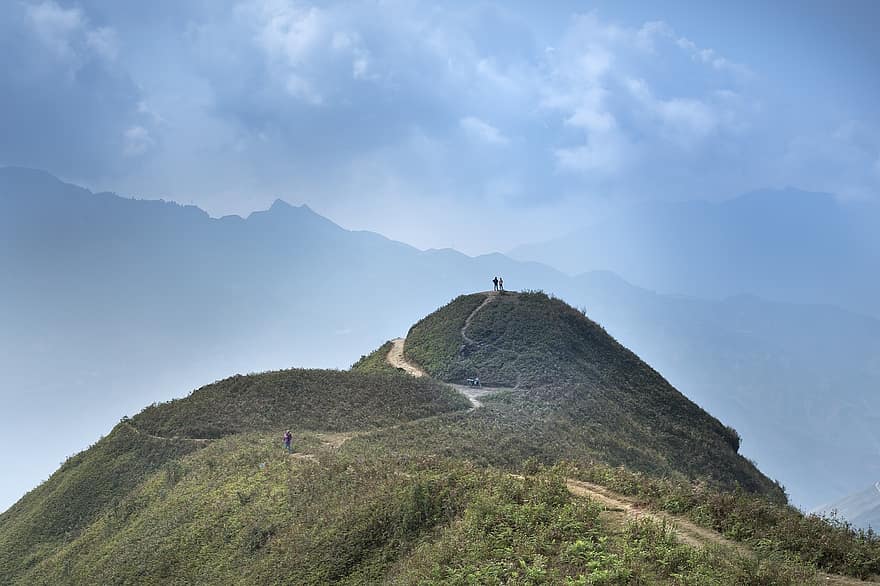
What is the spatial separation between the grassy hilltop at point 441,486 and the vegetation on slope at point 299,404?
0.63 ft

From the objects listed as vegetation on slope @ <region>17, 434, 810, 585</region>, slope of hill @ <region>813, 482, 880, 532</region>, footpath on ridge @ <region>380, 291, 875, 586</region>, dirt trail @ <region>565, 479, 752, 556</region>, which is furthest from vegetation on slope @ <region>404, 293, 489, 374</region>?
slope of hill @ <region>813, 482, 880, 532</region>

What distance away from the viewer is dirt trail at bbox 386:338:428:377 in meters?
52.9

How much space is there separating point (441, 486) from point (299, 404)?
75.1 ft

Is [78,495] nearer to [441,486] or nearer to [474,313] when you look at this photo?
[441,486]

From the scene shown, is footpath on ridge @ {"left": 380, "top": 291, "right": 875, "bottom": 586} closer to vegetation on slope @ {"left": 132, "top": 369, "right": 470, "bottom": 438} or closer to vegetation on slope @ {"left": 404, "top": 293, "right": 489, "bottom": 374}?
vegetation on slope @ {"left": 132, "top": 369, "right": 470, "bottom": 438}

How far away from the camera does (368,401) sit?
40.2 m

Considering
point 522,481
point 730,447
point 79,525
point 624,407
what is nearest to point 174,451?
point 79,525

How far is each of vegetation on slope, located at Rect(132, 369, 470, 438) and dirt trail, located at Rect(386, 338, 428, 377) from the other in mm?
6431

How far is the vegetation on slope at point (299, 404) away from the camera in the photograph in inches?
1457

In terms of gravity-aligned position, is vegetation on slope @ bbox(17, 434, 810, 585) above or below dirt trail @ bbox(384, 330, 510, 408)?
below

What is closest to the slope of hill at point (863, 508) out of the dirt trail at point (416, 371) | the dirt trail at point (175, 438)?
the dirt trail at point (416, 371)

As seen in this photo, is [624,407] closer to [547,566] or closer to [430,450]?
[430,450]

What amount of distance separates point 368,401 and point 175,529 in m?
16.8

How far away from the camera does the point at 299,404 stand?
39.7 meters
